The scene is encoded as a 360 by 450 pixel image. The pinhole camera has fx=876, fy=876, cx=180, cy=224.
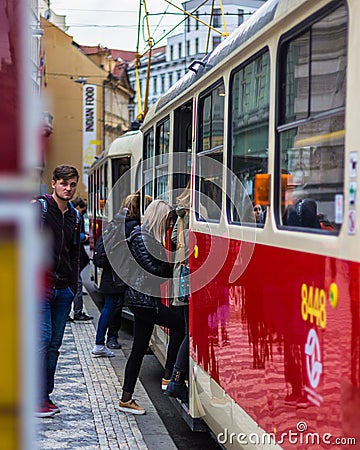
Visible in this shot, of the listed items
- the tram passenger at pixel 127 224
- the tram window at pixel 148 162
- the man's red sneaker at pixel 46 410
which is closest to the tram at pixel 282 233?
the man's red sneaker at pixel 46 410

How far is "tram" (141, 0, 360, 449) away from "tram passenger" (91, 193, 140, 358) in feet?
8.96

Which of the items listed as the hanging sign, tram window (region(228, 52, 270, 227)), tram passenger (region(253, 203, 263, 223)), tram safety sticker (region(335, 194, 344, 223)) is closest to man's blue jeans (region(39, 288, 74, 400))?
tram window (region(228, 52, 270, 227))

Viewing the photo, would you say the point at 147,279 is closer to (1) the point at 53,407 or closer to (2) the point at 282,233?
(1) the point at 53,407

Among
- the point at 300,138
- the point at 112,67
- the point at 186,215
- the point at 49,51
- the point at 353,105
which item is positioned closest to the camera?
the point at 353,105

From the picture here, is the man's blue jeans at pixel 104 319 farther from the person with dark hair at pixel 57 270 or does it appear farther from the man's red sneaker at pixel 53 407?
the man's red sneaker at pixel 53 407

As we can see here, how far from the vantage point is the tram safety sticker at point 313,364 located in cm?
316

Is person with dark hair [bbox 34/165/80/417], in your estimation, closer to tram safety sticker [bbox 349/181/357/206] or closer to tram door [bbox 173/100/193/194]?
tram door [bbox 173/100/193/194]

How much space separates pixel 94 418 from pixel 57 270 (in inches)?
46.7

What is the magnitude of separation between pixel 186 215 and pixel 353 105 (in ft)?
12.0

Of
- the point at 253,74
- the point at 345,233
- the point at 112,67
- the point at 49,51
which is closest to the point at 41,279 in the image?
the point at 345,233

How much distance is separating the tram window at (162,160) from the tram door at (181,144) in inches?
14.6

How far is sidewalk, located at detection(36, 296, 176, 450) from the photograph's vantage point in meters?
6.15

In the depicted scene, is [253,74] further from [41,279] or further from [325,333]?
[41,279]

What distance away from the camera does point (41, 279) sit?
1.60m
